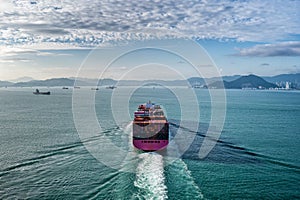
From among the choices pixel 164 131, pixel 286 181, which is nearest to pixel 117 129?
pixel 164 131

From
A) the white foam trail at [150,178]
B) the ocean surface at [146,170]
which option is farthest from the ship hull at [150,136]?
the white foam trail at [150,178]

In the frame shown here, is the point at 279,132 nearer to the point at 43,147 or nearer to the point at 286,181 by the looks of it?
the point at 286,181

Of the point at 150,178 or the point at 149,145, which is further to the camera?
the point at 149,145

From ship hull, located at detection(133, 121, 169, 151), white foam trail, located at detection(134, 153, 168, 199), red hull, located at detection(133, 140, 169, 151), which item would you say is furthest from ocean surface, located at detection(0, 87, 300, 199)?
ship hull, located at detection(133, 121, 169, 151)

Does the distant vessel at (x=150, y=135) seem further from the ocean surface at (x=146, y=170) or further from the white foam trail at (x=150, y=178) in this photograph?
the white foam trail at (x=150, y=178)

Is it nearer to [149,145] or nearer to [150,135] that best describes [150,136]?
[150,135]

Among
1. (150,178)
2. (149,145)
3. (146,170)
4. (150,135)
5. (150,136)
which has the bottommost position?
(150,178)

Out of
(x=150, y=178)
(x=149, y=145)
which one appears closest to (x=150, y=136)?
(x=149, y=145)

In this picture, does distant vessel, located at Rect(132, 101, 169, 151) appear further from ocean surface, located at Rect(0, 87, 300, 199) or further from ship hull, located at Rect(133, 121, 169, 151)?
ocean surface, located at Rect(0, 87, 300, 199)

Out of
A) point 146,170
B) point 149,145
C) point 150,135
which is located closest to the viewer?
point 146,170
